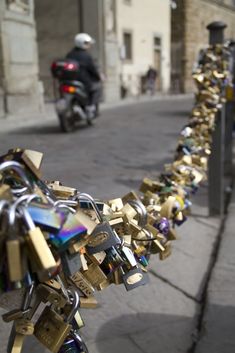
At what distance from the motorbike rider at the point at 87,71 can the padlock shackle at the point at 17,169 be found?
740 centimetres

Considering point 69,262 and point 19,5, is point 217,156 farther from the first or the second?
point 19,5

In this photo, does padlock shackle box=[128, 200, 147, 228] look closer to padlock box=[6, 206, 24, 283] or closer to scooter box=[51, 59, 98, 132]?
padlock box=[6, 206, 24, 283]

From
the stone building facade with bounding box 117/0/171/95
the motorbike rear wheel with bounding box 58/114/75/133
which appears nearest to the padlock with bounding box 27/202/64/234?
the motorbike rear wheel with bounding box 58/114/75/133

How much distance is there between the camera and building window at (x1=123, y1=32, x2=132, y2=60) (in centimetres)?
1938

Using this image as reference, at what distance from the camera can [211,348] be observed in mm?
2049

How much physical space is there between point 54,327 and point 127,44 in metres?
19.4

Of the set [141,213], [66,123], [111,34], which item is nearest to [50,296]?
[141,213]

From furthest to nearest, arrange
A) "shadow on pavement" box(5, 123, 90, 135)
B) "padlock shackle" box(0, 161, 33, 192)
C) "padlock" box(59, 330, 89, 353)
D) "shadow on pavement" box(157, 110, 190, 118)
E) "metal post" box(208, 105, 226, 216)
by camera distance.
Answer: "shadow on pavement" box(157, 110, 190, 118), "shadow on pavement" box(5, 123, 90, 135), "metal post" box(208, 105, 226, 216), "padlock" box(59, 330, 89, 353), "padlock shackle" box(0, 161, 33, 192)

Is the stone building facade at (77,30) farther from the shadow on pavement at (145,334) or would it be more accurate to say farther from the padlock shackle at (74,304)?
the padlock shackle at (74,304)

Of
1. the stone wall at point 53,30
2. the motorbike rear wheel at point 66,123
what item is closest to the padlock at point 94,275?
the motorbike rear wheel at point 66,123

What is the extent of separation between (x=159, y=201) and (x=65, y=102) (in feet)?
19.8

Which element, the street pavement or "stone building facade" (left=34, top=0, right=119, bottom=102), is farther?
"stone building facade" (left=34, top=0, right=119, bottom=102)

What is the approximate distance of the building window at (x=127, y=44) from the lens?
19.4 m

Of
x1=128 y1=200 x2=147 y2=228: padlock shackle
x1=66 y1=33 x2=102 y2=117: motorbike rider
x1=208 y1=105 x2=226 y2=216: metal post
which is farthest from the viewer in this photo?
x1=66 y1=33 x2=102 y2=117: motorbike rider
